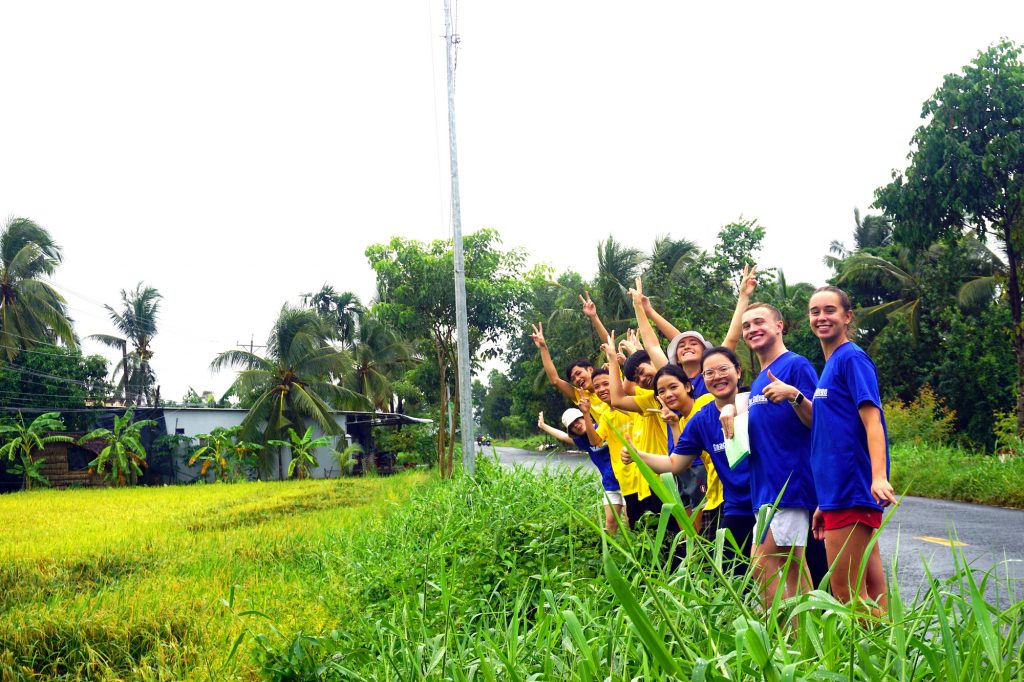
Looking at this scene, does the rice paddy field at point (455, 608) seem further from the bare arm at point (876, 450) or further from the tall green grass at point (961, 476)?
the tall green grass at point (961, 476)

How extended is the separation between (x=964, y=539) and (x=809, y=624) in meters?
7.73

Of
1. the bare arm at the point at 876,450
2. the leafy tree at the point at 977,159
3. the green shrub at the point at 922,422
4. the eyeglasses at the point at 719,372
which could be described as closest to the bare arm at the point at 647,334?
the eyeglasses at the point at 719,372

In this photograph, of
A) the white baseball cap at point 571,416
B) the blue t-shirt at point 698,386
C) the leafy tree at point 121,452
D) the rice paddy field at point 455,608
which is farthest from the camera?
the leafy tree at point 121,452

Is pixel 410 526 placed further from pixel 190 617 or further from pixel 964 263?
pixel 964 263

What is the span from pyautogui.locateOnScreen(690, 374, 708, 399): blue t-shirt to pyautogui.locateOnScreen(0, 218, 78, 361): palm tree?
29.7 meters

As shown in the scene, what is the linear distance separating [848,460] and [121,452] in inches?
1064

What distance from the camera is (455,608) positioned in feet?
13.7

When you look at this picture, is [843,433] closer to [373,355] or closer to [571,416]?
[571,416]

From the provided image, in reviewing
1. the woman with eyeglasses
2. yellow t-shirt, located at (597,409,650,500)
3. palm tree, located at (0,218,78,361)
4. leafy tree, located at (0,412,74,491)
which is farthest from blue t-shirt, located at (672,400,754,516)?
palm tree, located at (0,218,78,361)

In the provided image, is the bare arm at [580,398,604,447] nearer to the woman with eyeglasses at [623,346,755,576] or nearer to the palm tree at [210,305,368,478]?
the woman with eyeglasses at [623,346,755,576]

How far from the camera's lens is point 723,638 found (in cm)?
238

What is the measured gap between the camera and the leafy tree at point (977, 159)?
16828 mm

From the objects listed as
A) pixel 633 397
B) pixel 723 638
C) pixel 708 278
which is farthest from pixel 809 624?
pixel 708 278

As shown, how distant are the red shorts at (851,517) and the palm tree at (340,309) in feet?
130
